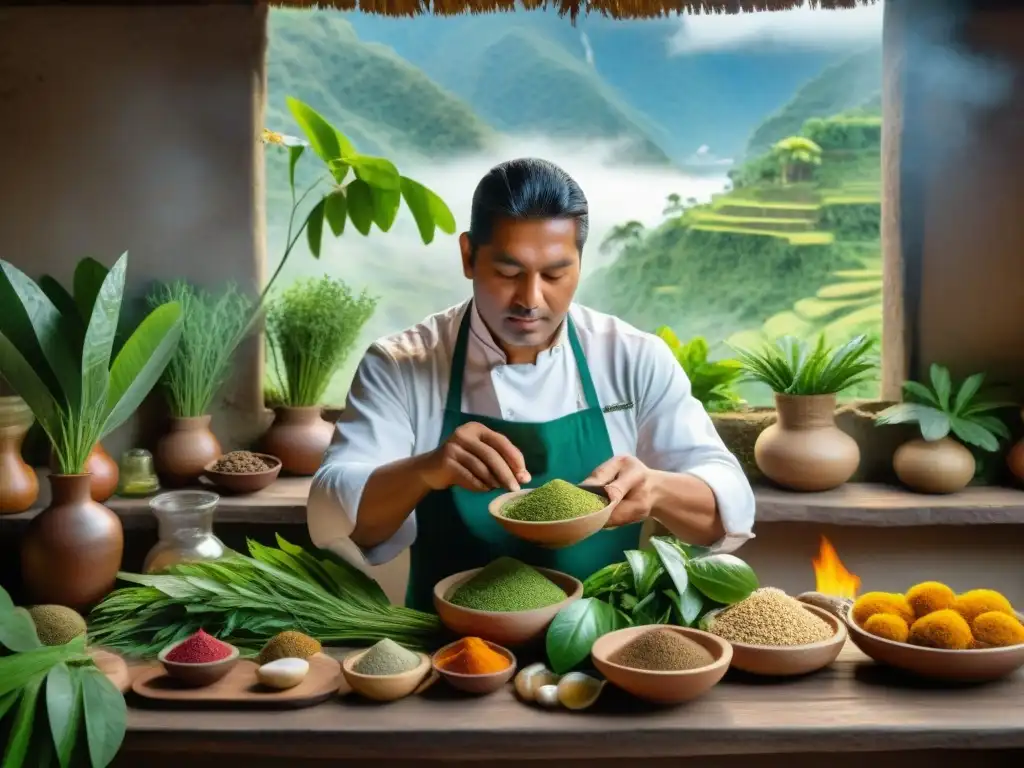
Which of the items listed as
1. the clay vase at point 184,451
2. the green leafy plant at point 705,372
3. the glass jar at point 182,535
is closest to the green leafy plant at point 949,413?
the green leafy plant at point 705,372

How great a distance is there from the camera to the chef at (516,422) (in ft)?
6.93

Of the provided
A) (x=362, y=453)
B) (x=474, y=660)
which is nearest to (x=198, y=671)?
→ (x=474, y=660)

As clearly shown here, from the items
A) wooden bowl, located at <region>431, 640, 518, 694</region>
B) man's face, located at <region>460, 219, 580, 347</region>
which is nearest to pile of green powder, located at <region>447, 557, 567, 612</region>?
wooden bowl, located at <region>431, 640, 518, 694</region>

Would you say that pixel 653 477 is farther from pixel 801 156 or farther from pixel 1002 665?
pixel 801 156

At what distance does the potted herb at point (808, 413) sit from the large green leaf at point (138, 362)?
1.79m

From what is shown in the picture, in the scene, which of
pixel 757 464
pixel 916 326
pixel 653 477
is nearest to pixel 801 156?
pixel 916 326

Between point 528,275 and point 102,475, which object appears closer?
point 528,275

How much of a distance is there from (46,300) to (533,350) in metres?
1.28

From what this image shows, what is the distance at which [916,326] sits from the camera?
3373mm

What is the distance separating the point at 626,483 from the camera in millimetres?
1946

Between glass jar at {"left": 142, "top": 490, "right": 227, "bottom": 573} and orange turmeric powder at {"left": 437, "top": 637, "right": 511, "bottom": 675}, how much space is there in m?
0.96

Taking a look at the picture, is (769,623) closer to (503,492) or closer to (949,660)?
(949,660)

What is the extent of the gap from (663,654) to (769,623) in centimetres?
25

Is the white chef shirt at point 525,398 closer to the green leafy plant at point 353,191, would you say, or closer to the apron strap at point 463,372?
the apron strap at point 463,372
